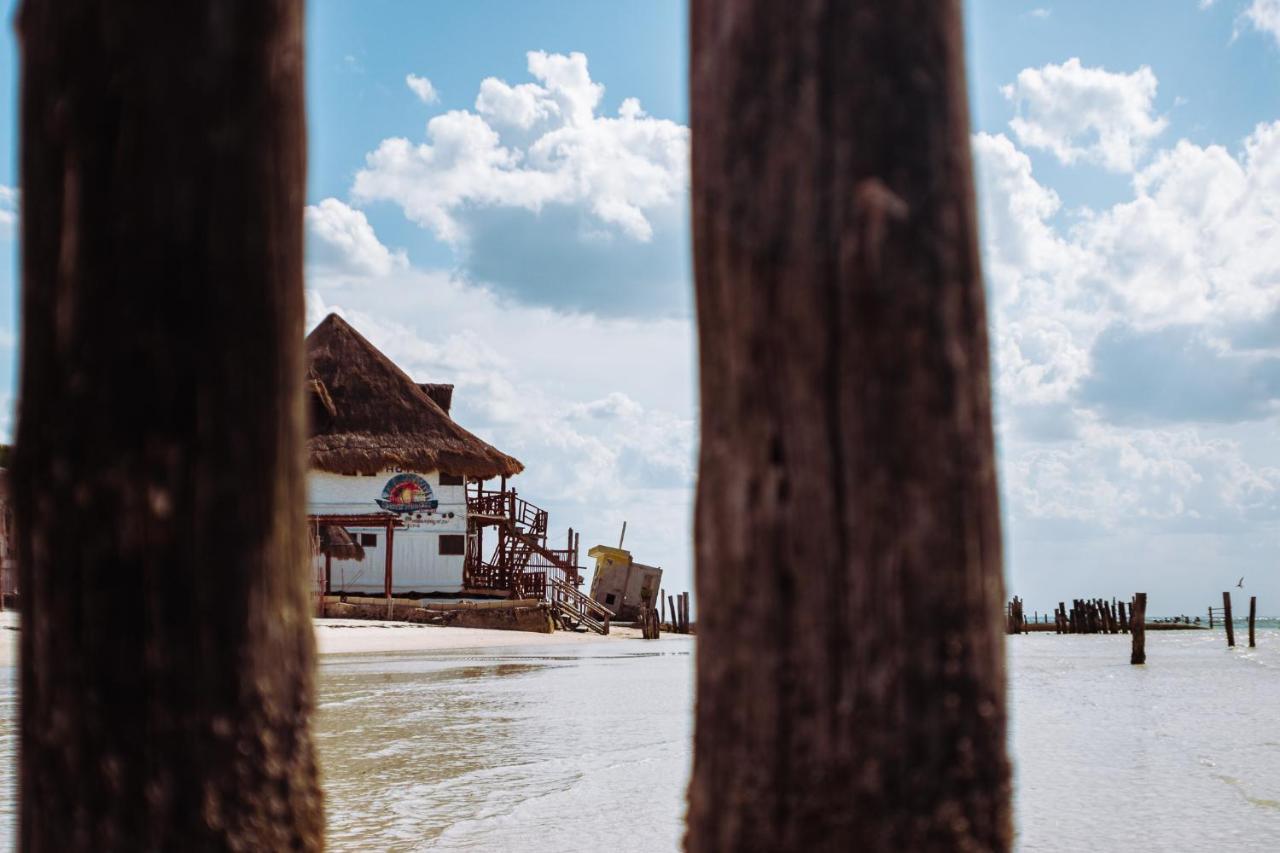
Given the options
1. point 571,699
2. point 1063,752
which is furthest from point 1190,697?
point 571,699

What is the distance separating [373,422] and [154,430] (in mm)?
35700

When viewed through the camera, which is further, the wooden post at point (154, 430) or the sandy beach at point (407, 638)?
the sandy beach at point (407, 638)

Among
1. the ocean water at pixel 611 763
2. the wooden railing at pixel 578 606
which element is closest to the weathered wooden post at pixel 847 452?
the ocean water at pixel 611 763

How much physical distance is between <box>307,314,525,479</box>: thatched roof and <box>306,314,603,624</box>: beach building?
4cm

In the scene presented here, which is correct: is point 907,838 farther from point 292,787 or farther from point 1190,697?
point 1190,697

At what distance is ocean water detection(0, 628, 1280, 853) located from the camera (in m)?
7.30

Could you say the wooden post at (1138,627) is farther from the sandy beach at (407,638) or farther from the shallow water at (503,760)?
the shallow water at (503,760)

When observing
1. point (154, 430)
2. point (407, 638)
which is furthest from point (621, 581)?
point (154, 430)

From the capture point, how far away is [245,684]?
1949 millimetres

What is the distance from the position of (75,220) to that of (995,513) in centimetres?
150

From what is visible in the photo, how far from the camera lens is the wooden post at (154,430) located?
1879 mm

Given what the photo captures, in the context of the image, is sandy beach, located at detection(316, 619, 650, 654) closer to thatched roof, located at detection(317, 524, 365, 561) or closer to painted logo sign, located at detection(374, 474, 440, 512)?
thatched roof, located at detection(317, 524, 365, 561)

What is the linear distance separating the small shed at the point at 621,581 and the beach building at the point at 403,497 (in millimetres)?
7588

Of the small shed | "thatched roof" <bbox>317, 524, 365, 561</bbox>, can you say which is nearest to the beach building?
"thatched roof" <bbox>317, 524, 365, 561</bbox>
